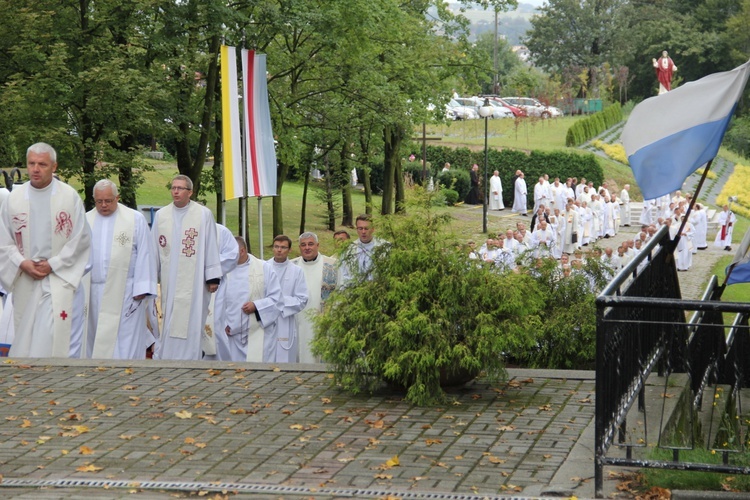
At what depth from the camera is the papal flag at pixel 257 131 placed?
54.8 ft

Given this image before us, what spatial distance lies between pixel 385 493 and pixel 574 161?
166 ft

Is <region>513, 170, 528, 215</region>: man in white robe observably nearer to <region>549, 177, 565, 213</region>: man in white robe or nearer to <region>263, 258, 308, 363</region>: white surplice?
<region>549, 177, 565, 213</region>: man in white robe

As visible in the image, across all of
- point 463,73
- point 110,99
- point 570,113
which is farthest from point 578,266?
point 570,113

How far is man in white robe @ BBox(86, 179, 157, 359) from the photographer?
11.2 m

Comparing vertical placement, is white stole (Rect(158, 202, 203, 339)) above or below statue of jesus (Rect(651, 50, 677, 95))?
below

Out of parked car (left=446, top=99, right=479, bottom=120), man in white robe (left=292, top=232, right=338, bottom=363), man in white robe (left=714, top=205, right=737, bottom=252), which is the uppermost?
parked car (left=446, top=99, right=479, bottom=120)

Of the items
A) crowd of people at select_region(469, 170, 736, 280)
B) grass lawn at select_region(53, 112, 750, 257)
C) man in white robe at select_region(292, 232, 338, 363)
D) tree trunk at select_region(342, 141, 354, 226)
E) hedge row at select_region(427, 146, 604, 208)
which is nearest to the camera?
man in white robe at select_region(292, 232, 338, 363)

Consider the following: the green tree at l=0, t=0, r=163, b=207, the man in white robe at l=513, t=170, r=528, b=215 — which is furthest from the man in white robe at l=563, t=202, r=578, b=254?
the green tree at l=0, t=0, r=163, b=207

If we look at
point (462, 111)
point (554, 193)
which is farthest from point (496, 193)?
point (462, 111)

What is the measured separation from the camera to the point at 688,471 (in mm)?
6246

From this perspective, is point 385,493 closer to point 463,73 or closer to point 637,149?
point 637,149

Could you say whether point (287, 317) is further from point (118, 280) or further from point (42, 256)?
point (42, 256)

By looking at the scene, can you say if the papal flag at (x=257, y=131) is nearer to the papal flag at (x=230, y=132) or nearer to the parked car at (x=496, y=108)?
the papal flag at (x=230, y=132)

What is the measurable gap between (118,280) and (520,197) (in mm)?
40713
